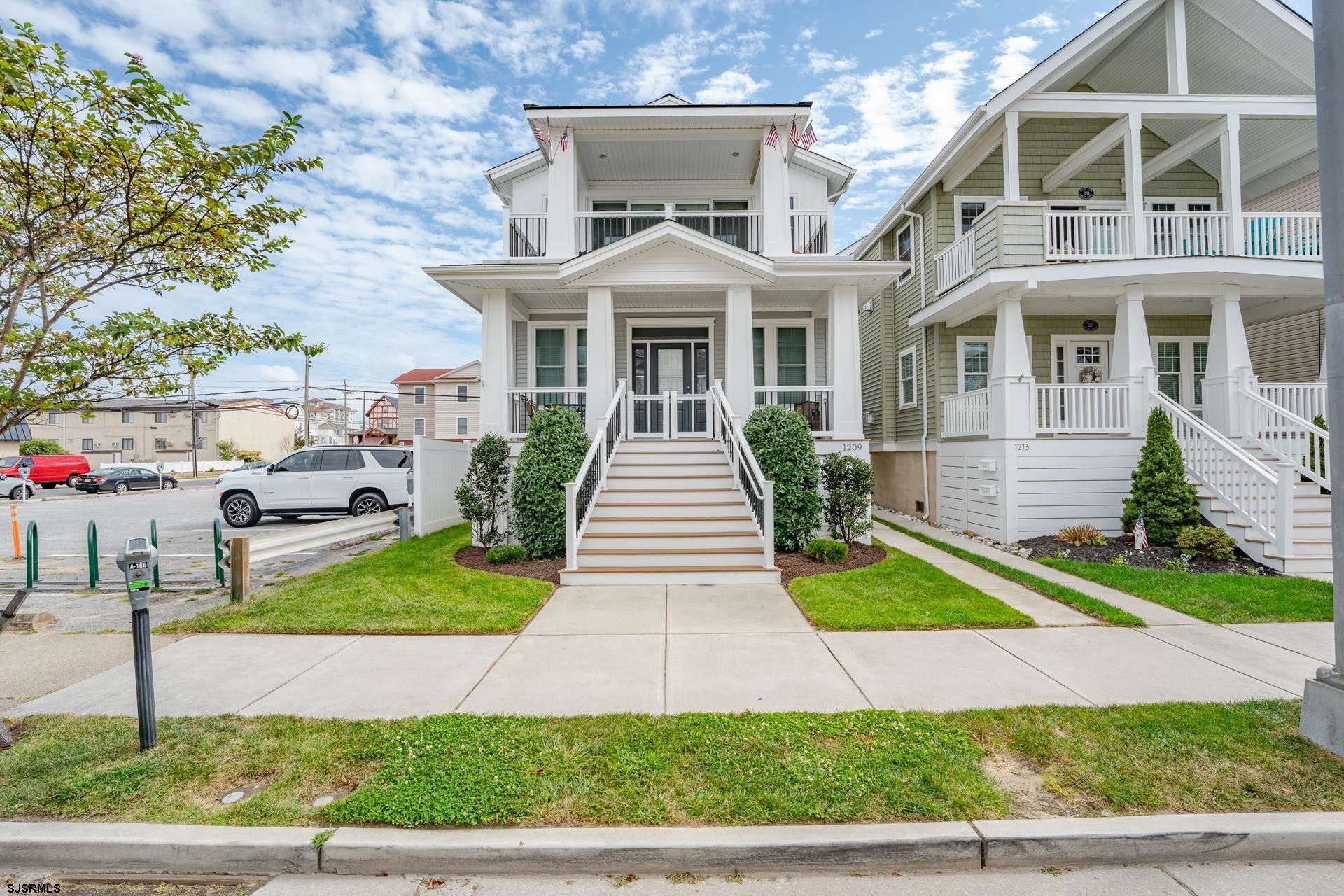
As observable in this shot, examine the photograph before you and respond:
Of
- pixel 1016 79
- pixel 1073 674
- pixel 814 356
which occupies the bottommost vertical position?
pixel 1073 674

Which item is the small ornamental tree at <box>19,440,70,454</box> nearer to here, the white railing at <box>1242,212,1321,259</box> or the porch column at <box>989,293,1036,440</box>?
the porch column at <box>989,293,1036,440</box>

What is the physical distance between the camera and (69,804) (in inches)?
119

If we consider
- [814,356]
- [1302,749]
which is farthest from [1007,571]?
[814,356]

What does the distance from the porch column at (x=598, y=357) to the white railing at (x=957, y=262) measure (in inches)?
277

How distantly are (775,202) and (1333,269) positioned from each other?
9243 millimetres

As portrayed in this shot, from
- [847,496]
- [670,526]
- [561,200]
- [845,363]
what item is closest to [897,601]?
[847,496]

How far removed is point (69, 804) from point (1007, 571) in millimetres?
9211

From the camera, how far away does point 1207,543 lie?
8.38 m

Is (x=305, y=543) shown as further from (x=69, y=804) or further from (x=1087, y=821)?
(x=1087, y=821)

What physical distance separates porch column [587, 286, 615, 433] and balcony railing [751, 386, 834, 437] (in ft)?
9.04

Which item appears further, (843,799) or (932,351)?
(932,351)

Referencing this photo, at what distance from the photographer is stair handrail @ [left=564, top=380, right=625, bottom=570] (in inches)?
310

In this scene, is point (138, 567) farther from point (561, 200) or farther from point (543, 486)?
point (561, 200)

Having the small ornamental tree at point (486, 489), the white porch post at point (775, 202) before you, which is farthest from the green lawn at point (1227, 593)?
the small ornamental tree at point (486, 489)
